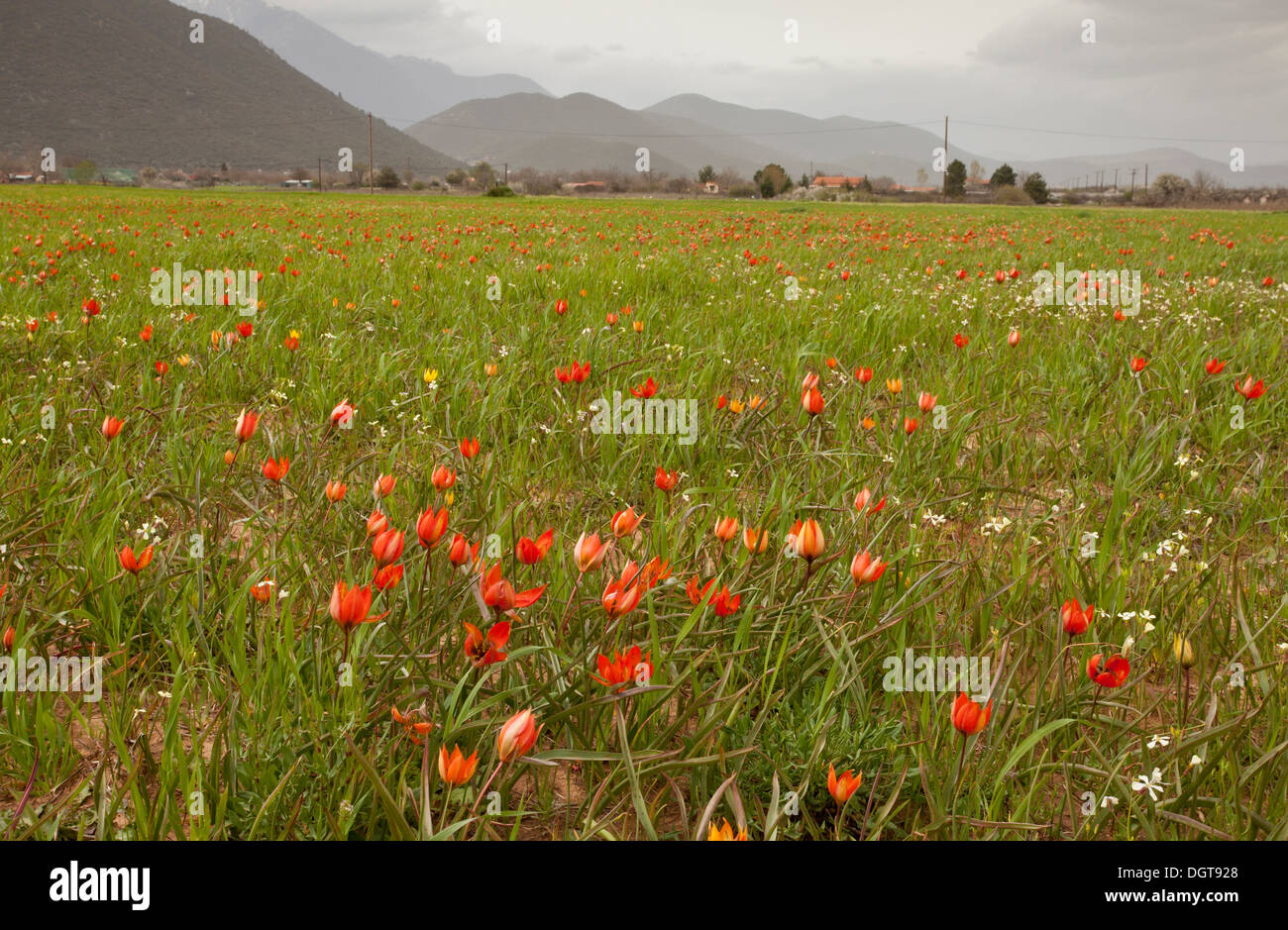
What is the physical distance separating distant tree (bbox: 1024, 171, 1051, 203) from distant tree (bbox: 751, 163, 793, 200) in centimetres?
1795

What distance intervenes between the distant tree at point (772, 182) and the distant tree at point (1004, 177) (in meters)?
15.9

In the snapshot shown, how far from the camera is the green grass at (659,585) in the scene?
1.42 meters

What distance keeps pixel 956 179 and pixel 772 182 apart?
45.6ft

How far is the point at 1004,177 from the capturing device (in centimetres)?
6234

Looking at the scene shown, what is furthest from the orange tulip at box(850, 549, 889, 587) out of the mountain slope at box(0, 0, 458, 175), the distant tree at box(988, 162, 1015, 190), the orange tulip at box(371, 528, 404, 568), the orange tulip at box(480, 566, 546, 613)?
the mountain slope at box(0, 0, 458, 175)

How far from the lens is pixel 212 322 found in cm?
489

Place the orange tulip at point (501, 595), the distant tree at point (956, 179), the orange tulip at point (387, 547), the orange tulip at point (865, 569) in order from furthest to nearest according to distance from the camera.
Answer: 1. the distant tree at point (956, 179)
2. the orange tulip at point (865, 569)
3. the orange tulip at point (387, 547)
4. the orange tulip at point (501, 595)

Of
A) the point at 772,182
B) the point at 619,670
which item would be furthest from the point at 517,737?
the point at 772,182

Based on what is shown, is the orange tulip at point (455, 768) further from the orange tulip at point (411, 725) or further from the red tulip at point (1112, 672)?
the red tulip at point (1112, 672)

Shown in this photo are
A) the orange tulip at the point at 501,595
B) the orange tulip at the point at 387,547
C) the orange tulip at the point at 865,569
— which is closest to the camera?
the orange tulip at the point at 501,595

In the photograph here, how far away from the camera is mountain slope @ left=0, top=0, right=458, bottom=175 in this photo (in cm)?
10631

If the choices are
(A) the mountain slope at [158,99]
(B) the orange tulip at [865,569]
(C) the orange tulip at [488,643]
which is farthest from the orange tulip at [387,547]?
(A) the mountain slope at [158,99]

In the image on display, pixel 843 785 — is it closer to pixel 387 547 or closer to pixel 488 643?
pixel 488 643
